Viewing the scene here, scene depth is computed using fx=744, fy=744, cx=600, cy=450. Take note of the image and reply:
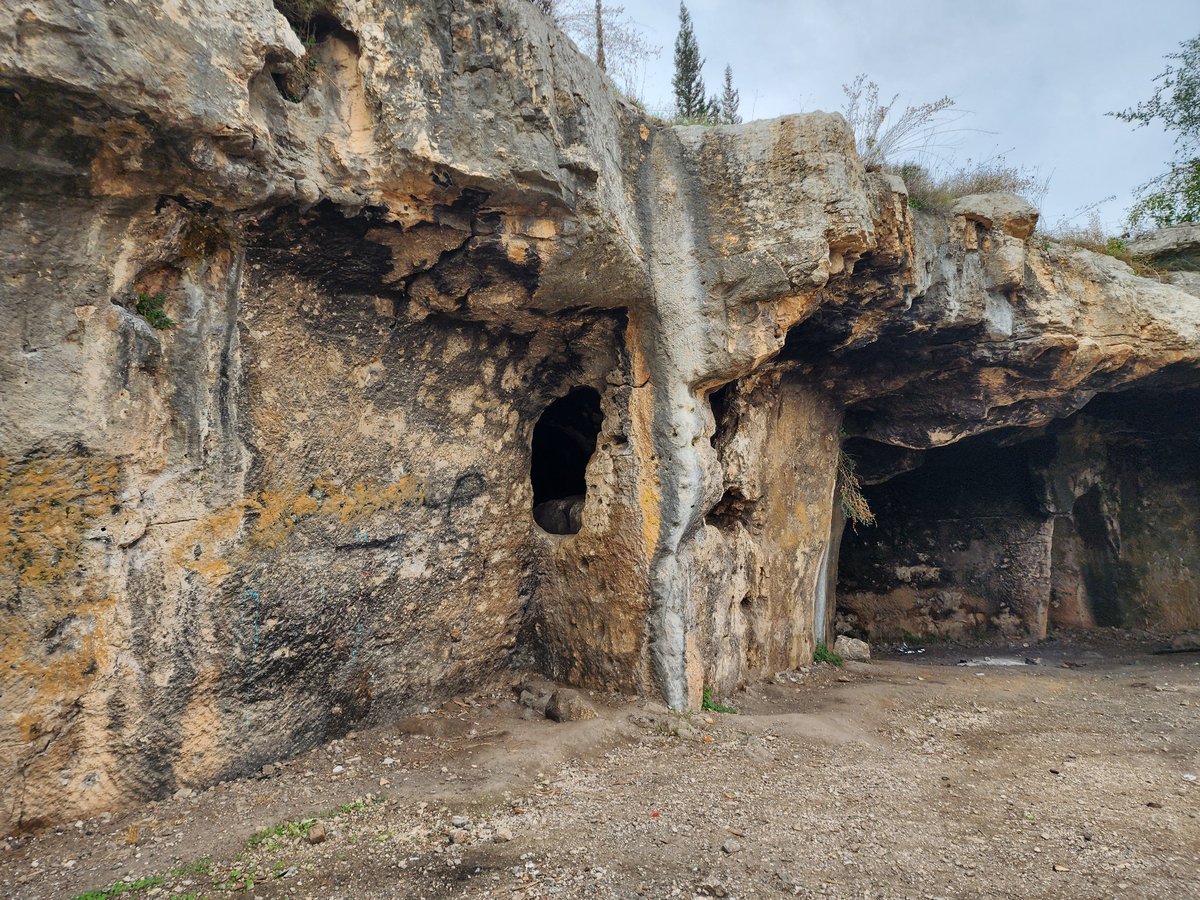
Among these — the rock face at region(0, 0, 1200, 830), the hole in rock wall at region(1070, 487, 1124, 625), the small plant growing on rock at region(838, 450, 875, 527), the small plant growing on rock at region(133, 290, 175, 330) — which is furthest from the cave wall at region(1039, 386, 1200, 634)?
the small plant growing on rock at region(133, 290, 175, 330)

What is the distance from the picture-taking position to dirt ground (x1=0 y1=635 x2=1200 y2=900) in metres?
2.42

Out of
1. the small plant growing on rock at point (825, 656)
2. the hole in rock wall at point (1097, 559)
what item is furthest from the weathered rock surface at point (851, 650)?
the hole in rock wall at point (1097, 559)

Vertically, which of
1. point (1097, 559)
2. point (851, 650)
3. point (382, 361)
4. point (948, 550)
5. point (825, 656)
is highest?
point (382, 361)

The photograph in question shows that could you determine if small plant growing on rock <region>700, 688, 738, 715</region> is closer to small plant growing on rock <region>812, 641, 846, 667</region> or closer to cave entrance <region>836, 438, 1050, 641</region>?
small plant growing on rock <region>812, 641, 846, 667</region>

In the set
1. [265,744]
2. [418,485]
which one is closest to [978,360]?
[418,485]

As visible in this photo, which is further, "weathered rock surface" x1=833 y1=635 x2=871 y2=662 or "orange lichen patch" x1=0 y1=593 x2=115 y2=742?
"weathered rock surface" x1=833 y1=635 x2=871 y2=662

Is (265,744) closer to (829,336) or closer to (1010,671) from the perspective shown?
(829,336)

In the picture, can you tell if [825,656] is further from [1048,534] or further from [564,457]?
[1048,534]

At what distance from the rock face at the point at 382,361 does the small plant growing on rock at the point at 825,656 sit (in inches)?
29.1

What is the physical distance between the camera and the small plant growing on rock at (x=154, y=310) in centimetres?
274

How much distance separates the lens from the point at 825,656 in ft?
20.7

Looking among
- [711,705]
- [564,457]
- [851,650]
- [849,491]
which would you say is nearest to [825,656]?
[851,650]

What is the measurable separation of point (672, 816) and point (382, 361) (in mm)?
2404

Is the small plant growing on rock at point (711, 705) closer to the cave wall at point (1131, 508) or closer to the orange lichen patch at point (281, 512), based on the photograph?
the orange lichen patch at point (281, 512)
